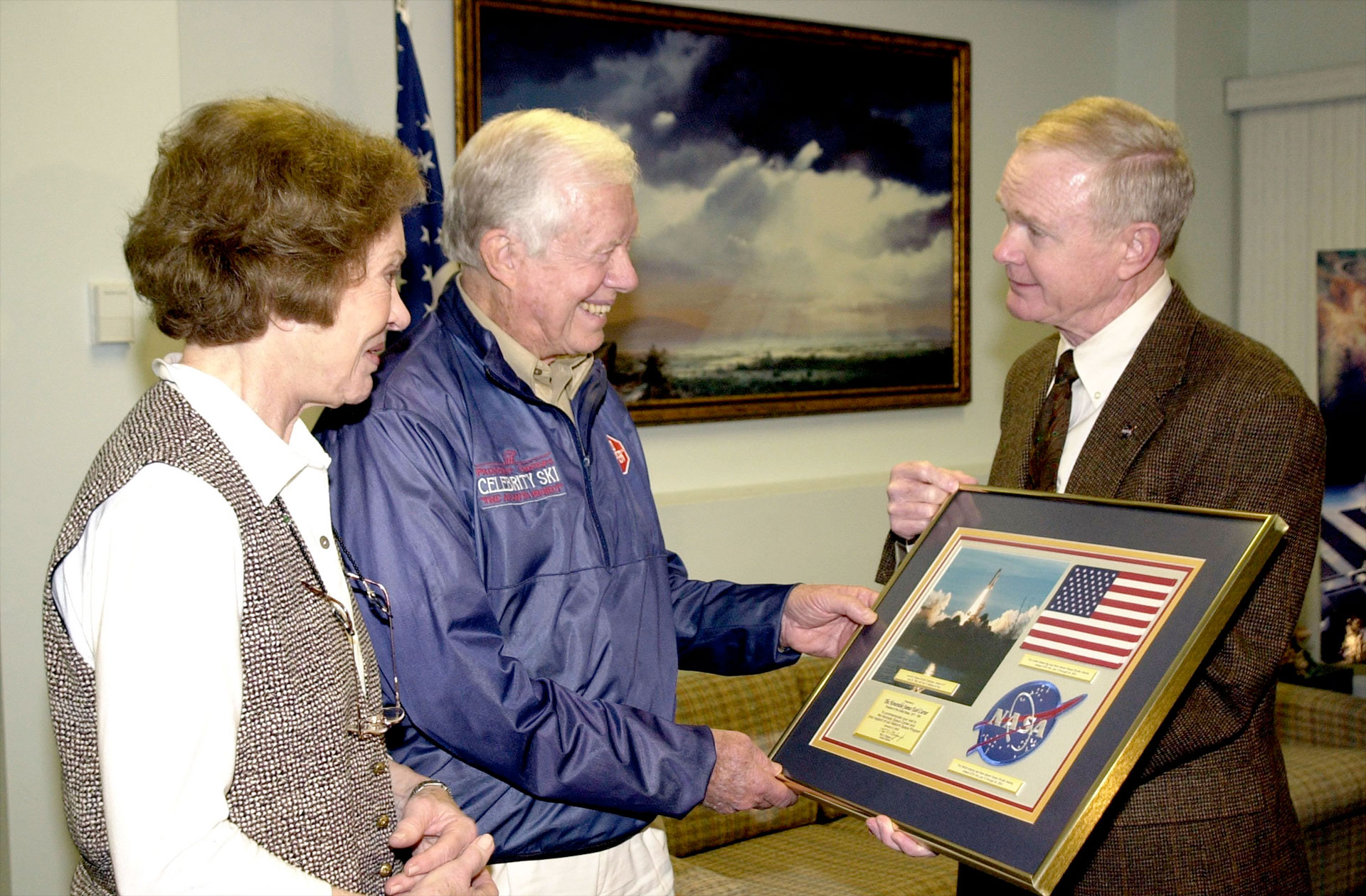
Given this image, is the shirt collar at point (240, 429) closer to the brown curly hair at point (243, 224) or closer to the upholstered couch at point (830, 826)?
the brown curly hair at point (243, 224)

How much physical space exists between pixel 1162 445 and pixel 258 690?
4.51ft

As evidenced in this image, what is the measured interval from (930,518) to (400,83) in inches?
91.4

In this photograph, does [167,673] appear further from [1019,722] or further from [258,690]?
[1019,722]

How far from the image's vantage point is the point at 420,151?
3596 millimetres

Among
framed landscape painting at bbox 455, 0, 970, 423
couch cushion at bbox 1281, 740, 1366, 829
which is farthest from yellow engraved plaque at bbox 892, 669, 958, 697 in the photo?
couch cushion at bbox 1281, 740, 1366, 829

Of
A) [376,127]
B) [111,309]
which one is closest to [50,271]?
[111,309]

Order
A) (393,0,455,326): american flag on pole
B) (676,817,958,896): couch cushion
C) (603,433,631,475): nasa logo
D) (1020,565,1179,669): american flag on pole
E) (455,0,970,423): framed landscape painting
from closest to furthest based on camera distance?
(1020,565,1179,669): american flag on pole < (603,433,631,475): nasa logo < (393,0,455,326): american flag on pole < (676,817,958,896): couch cushion < (455,0,970,423): framed landscape painting

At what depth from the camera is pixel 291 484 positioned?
1450mm

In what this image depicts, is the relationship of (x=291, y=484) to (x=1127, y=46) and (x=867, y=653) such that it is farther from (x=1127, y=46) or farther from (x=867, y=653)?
(x=1127, y=46)

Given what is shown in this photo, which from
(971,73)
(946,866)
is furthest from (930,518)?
(971,73)

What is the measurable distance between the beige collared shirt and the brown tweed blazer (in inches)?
33.6

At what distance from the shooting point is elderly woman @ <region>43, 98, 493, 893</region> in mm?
1166

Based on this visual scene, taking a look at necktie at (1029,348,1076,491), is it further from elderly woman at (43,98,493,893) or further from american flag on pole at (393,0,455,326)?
american flag on pole at (393,0,455,326)

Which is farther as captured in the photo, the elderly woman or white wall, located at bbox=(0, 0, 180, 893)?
white wall, located at bbox=(0, 0, 180, 893)
